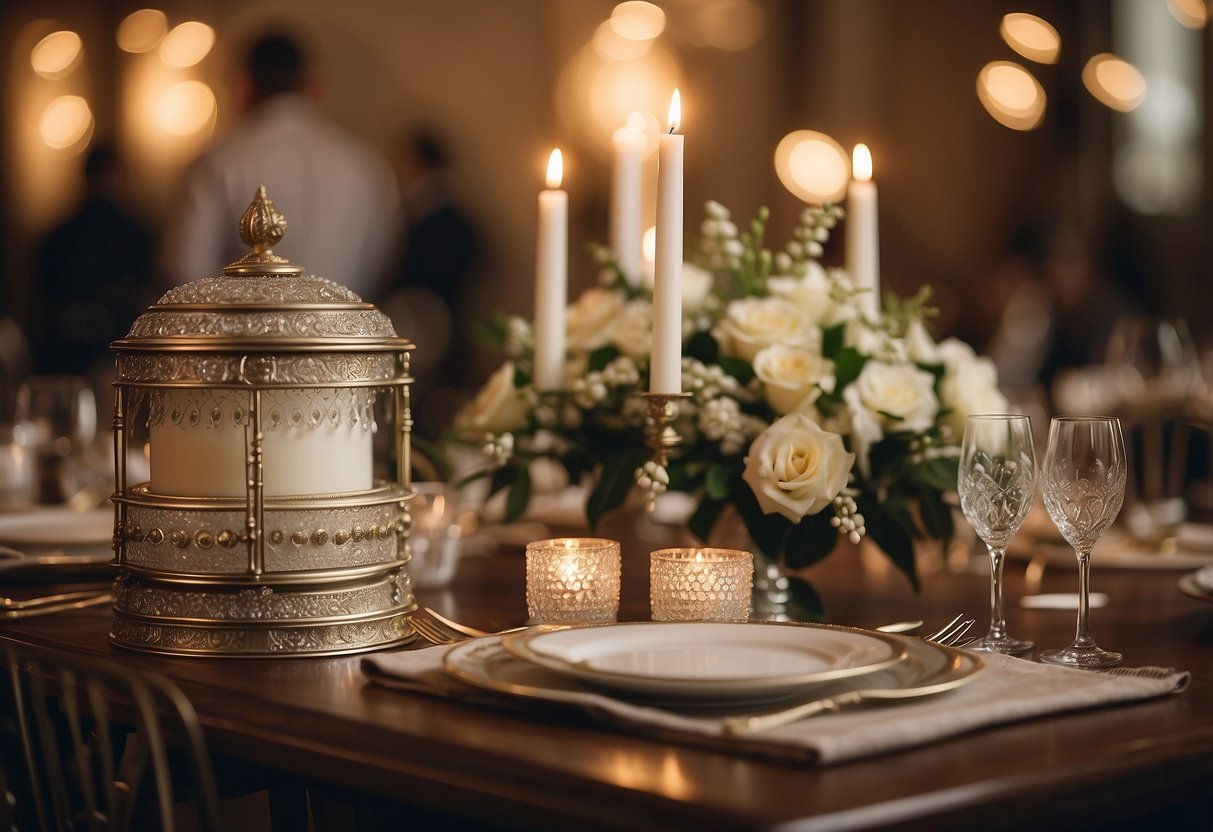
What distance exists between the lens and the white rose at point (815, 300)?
1.49 metres

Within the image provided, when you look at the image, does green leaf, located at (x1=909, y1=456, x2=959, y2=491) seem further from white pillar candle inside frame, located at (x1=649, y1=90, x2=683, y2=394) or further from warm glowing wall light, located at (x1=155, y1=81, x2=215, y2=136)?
warm glowing wall light, located at (x1=155, y1=81, x2=215, y2=136)

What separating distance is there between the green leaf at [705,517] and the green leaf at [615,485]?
72 mm

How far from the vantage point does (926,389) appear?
1.43 meters

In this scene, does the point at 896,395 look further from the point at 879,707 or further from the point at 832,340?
the point at 879,707

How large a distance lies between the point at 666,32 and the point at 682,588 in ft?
21.9

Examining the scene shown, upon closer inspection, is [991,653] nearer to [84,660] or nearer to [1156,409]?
Result: [84,660]

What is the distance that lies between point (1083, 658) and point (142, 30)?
8.95 metres

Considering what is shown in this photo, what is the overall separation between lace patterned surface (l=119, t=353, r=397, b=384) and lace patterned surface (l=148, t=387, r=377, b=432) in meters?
0.02

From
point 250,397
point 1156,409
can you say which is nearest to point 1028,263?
point 1156,409

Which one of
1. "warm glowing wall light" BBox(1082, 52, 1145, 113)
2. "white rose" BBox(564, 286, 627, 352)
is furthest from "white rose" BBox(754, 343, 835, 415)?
"warm glowing wall light" BBox(1082, 52, 1145, 113)

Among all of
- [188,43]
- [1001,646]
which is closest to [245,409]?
[1001,646]

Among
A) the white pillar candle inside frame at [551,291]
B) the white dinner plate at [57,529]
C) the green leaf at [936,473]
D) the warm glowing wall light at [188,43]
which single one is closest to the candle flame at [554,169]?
the white pillar candle inside frame at [551,291]

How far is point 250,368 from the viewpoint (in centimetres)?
117

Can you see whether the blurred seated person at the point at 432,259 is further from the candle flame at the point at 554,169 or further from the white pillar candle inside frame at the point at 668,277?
the white pillar candle inside frame at the point at 668,277
